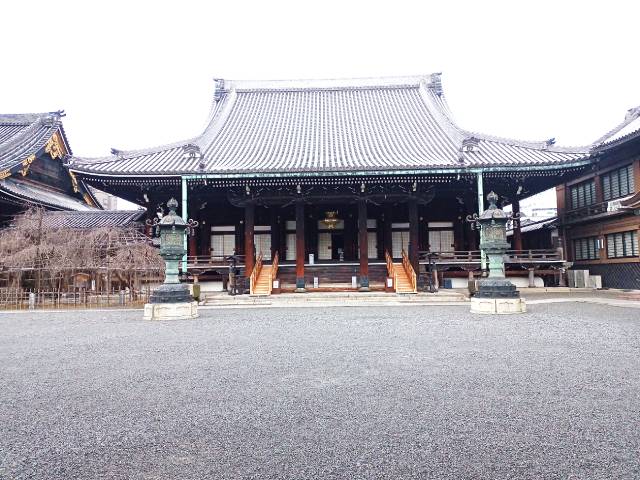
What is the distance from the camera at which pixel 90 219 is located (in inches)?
861

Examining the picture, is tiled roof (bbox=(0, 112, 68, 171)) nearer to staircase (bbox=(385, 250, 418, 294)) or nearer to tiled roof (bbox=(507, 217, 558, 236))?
staircase (bbox=(385, 250, 418, 294))

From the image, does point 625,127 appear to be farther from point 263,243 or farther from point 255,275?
point 255,275

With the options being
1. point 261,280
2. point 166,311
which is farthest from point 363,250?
point 166,311

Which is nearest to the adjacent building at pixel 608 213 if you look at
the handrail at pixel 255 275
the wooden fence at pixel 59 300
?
the handrail at pixel 255 275

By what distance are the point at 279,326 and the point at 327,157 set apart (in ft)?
36.4

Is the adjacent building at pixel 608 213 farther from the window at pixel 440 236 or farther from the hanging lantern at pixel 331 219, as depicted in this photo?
the hanging lantern at pixel 331 219

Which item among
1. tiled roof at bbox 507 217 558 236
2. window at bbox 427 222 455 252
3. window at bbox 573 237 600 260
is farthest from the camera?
tiled roof at bbox 507 217 558 236

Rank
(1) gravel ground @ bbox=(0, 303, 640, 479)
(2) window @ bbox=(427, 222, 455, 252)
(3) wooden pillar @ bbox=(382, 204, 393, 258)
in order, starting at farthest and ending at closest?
(2) window @ bbox=(427, 222, 455, 252) < (3) wooden pillar @ bbox=(382, 204, 393, 258) < (1) gravel ground @ bbox=(0, 303, 640, 479)

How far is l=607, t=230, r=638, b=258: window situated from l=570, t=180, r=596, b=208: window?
8.84 ft

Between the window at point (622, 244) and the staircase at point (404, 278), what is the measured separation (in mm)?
9814

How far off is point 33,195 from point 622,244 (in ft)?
99.8

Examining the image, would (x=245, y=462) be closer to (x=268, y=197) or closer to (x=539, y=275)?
(x=268, y=197)

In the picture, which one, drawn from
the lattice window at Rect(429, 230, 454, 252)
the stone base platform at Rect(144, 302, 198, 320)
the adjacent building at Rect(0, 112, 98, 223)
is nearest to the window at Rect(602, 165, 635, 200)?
the lattice window at Rect(429, 230, 454, 252)

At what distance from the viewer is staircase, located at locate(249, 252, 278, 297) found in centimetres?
1707
